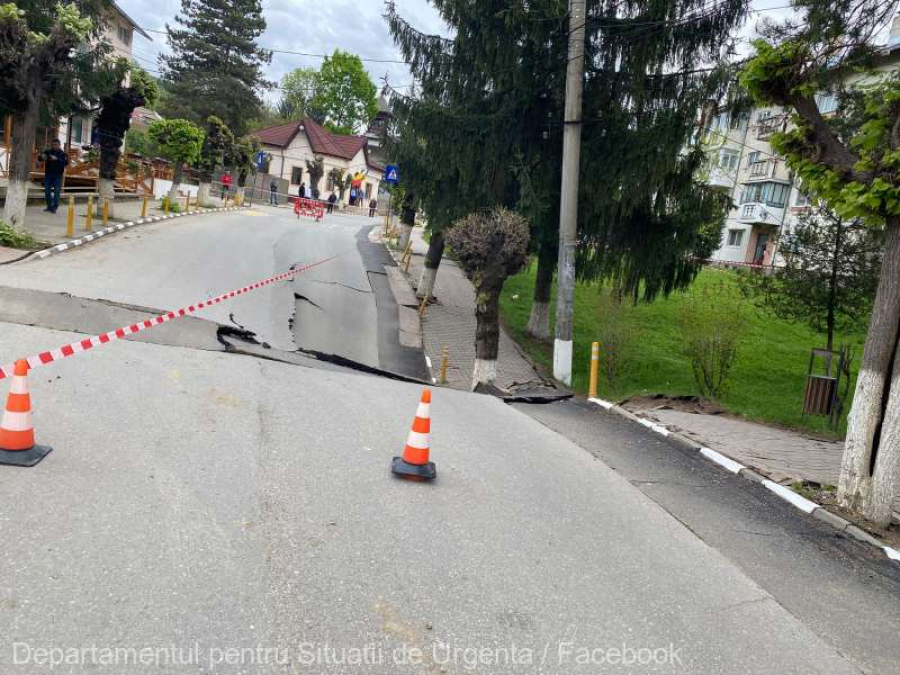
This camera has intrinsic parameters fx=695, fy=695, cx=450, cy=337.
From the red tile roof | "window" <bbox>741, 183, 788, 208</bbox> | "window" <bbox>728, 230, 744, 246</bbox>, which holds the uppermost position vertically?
the red tile roof

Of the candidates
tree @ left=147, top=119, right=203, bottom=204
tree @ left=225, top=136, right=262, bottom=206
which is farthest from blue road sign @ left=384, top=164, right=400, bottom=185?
tree @ left=225, top=136, right=262, bottom=206

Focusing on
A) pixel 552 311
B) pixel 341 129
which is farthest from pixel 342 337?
Answer: pixel 341 129

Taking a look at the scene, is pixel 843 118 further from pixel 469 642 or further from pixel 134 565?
pixel 134 565

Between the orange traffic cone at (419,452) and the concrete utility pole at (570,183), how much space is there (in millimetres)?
8448

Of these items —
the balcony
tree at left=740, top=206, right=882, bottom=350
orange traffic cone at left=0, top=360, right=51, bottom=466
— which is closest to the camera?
orange traffic cone at left=0, top=360, right=51, bottom=466

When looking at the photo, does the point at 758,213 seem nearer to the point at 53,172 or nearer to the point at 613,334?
the point at 613,334

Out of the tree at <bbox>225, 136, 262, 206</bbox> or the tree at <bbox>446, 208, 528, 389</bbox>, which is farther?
the tree at <bbox>225, 136, 262, 206</bbox>

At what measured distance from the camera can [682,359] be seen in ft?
60.1

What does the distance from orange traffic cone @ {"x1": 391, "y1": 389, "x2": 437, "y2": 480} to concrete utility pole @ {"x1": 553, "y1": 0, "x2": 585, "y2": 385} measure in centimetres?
845

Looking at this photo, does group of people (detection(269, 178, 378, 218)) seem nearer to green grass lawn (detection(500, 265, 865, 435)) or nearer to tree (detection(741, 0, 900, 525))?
green grass lawn (detection(500, 265, 865, 435))

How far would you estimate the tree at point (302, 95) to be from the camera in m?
92.8

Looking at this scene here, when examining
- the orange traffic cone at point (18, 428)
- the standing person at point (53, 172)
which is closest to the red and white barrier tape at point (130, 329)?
the orange traffic cone at point (18, 428)

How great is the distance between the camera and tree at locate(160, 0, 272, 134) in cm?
5672

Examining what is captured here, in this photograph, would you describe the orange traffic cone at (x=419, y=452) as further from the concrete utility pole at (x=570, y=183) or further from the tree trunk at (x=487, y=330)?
the concrete utility pole at (x=570, y=183)
